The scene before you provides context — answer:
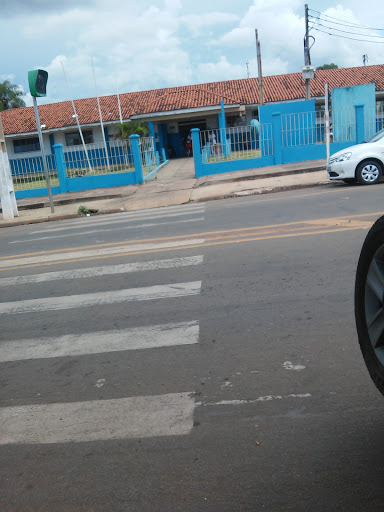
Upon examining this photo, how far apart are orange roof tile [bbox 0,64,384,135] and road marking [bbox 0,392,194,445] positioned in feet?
109

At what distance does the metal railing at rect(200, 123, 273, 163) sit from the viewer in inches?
778

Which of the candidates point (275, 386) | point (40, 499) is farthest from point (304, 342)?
point (40, 499)

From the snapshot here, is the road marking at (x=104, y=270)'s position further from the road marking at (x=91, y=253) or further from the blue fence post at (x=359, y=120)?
the blue fence post at (x=359, y=120)

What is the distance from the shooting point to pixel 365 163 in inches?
515

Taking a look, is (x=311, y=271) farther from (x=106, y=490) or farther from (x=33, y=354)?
(x=106, y=490)

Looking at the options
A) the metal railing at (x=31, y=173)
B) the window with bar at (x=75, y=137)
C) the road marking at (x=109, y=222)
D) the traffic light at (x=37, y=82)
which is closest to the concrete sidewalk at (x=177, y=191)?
the metal railing at (x=31, y=173)

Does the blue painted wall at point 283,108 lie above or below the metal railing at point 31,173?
above

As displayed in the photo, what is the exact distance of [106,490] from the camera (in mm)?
2656

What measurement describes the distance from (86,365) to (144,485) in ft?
5.49

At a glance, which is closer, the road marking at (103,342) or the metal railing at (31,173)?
the road marking at (103,342)

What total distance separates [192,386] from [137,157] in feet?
57.1

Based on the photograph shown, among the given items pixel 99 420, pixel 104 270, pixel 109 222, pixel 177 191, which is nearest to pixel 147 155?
pixel 177 191

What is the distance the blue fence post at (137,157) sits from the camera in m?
19.8

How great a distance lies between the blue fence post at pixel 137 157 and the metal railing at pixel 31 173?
3.24 metres
